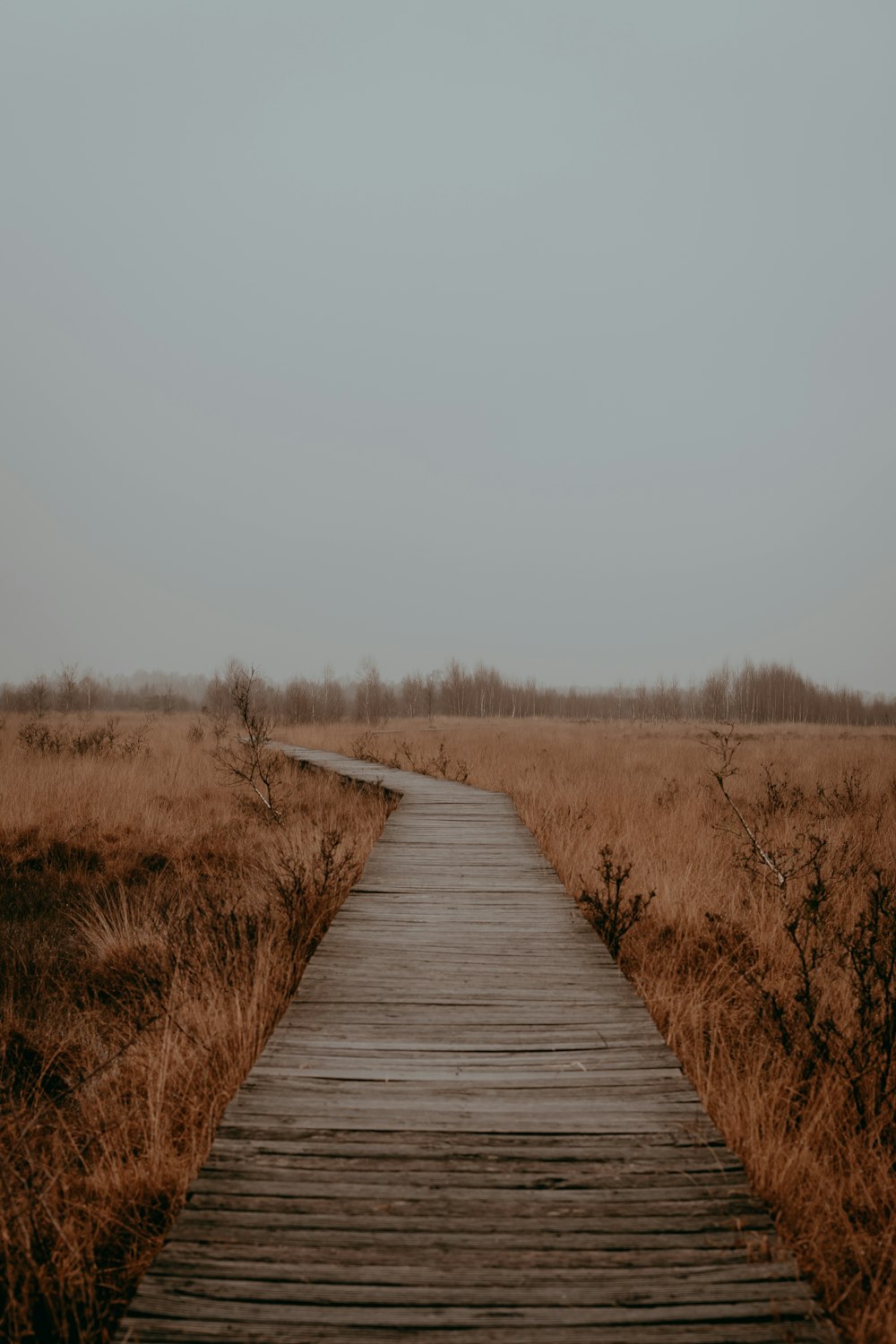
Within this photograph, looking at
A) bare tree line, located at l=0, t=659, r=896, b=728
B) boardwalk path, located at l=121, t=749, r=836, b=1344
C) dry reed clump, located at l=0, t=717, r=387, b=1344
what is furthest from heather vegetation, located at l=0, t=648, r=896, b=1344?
bare tree line, located at l=0, t=659, r=896, b=728

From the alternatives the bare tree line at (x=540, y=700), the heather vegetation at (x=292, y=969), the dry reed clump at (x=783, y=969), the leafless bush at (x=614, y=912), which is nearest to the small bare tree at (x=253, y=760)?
the heather vegetation at (x=292, y=969)

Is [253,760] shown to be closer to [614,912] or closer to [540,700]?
[614,912]

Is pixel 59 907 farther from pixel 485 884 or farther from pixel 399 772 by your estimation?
pixel 399 772

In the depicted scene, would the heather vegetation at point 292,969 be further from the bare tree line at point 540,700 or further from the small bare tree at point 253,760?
the bare tree line at point 540,700

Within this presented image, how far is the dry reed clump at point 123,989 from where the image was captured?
187 cm

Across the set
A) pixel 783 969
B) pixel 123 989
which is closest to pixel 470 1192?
pixel 783 969

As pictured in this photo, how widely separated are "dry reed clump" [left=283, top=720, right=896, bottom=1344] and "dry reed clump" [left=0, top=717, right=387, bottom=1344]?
182cm

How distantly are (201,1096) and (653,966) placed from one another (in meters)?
2.50

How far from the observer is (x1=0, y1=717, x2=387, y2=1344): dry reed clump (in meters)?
1.87

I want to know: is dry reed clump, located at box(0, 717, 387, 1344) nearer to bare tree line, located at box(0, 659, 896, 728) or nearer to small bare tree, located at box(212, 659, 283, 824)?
small bare tree, located at box(212, 659, 283, 824)

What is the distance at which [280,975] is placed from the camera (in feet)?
11.3

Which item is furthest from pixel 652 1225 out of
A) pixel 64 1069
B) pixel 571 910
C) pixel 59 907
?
A: pixel 59 907

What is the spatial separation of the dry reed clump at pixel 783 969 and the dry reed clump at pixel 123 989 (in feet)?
5.97

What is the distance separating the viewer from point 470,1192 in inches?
68.9
